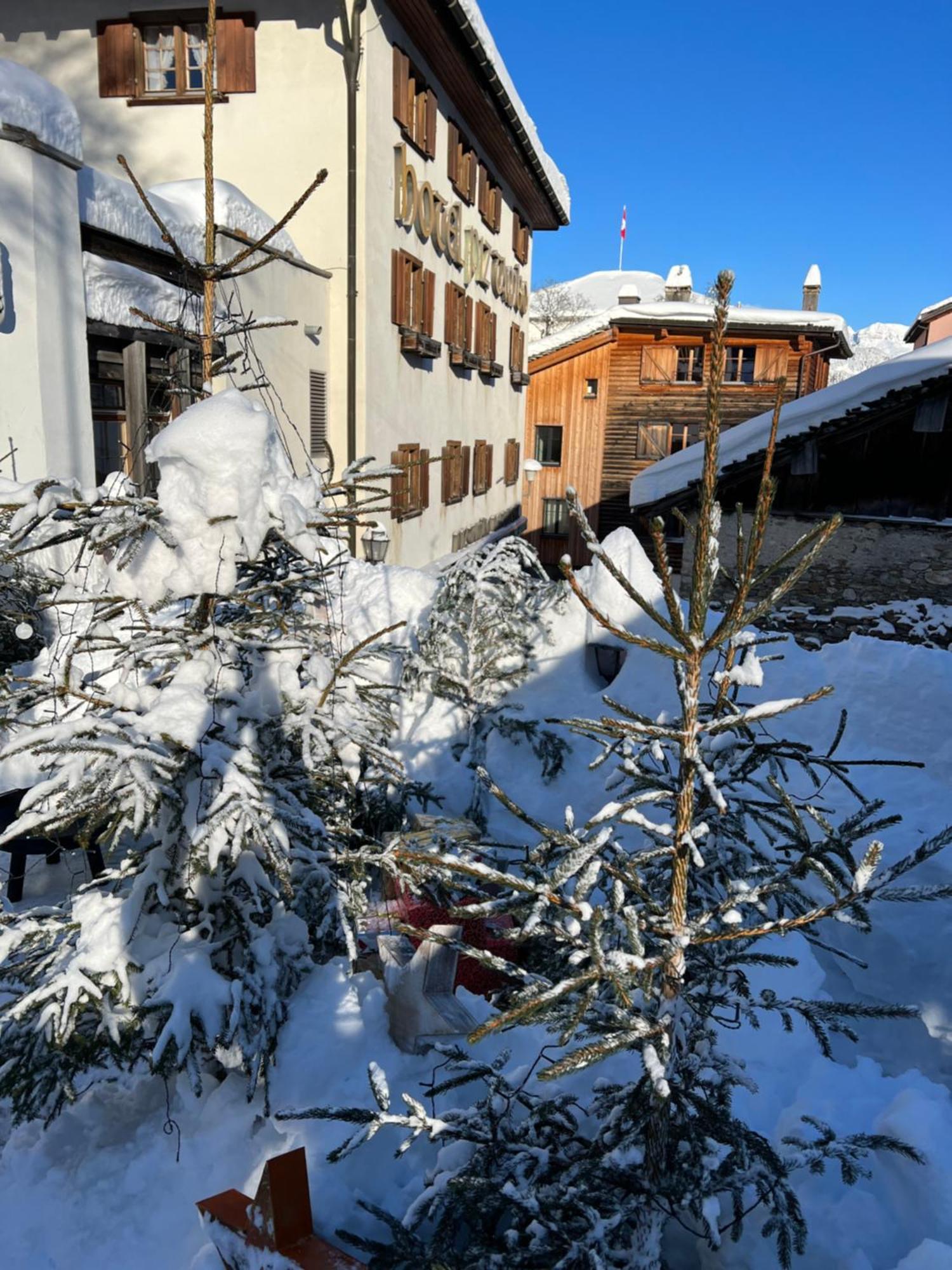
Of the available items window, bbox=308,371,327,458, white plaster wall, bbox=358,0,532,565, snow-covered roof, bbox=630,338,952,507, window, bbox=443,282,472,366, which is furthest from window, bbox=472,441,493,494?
snow-covered roof, bbox=630,338,952,507

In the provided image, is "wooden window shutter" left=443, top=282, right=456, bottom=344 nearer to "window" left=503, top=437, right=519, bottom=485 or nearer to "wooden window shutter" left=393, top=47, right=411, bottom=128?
"wooden window shutter" left=393, top=47, right=411, bottom=128

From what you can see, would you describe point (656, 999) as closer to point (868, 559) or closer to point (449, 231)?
point (868, 559)

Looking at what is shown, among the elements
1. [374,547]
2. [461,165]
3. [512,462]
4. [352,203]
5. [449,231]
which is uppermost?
[461,165]

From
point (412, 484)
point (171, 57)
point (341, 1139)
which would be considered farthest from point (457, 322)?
point (341, 1139)

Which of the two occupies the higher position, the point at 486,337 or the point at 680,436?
the point at 486,337

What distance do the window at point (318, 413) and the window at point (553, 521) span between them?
15406mm

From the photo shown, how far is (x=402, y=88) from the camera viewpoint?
43.1 feet

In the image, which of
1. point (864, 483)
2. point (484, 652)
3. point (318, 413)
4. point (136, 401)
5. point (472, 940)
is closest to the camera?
point (472, 940)

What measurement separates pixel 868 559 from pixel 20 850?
909 cm

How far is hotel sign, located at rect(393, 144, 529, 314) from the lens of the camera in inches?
535

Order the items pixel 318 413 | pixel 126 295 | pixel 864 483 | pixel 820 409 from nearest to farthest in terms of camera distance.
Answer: pixel 126 295 → pixel 820 409 → pixel 864 483 → pixel 318 413

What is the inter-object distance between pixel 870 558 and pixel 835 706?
1937 millimetres

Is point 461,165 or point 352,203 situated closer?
point 352,203

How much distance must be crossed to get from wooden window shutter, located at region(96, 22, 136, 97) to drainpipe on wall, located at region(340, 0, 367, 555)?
3434 mm
